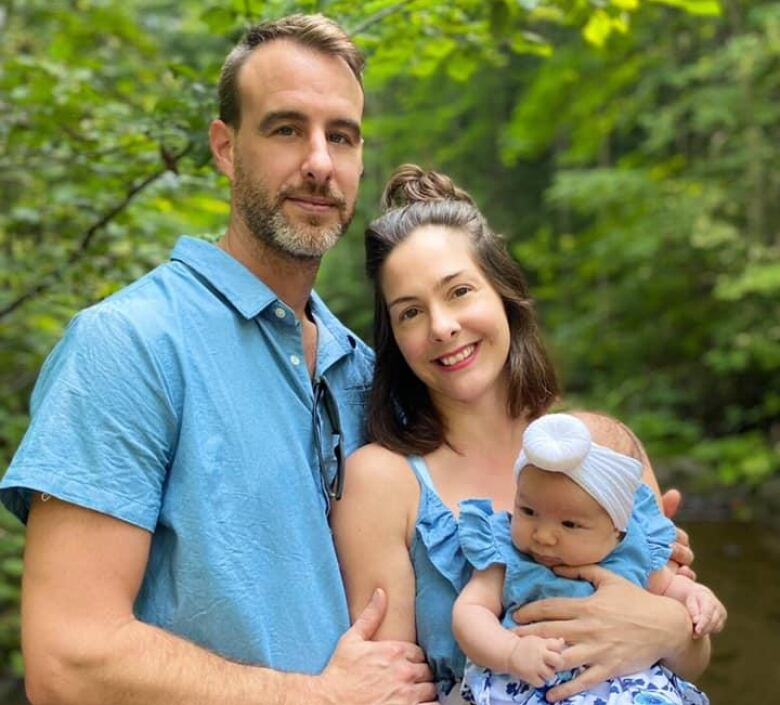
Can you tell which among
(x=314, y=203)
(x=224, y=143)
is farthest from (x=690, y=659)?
(x=224, y=143)

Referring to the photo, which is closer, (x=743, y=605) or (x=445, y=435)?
(x=445, y=435)

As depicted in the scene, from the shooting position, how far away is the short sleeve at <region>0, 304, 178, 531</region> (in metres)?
1.41

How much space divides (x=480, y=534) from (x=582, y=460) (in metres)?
0.27

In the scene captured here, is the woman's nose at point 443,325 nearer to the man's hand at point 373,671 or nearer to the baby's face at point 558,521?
the baby's face at point 558,521

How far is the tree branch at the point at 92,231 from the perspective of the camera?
250 cm

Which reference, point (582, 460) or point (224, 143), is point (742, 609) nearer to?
point (582, 460)

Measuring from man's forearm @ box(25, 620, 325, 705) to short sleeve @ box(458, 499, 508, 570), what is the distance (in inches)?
19.5

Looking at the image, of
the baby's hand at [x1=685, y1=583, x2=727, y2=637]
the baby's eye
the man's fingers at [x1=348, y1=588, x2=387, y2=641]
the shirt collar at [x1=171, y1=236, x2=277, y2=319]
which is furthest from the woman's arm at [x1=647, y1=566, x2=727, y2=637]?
the shirt collar at [x1=171, y1=236, x2=277, y2=319]

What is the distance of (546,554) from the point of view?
69.0 inches

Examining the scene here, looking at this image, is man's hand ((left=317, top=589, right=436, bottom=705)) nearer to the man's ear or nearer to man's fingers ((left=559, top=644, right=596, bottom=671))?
man's fingers ((left=559, top=644, right=596, bottom=671))

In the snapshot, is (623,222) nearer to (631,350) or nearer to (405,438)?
(631,350)

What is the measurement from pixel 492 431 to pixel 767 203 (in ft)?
27.5

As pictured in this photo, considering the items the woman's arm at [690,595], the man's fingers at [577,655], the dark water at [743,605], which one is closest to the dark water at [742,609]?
the dark water at [743,605]

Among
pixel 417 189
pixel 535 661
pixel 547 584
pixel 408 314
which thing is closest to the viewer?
pixel 535 661
